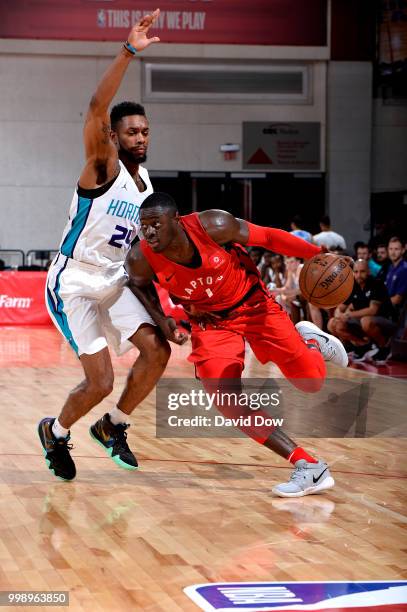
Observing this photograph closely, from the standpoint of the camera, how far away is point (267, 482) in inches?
197

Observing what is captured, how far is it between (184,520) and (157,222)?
4.56ft

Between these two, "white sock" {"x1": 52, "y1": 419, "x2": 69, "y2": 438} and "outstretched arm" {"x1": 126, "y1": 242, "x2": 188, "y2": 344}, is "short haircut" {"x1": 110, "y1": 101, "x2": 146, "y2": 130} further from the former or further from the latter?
"white sock" {"x1": 52, "y1": 419, "x2": 69, "y2": 438}

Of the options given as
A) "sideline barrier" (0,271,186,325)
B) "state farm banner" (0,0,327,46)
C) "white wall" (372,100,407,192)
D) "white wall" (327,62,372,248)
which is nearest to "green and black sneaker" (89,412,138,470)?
"sideline barrier" (0,271,186,325)

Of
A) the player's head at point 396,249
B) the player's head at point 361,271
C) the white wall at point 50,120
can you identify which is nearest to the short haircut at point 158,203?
the player's head at point 361,271

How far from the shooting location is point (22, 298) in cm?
1570

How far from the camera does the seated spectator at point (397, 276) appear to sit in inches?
421

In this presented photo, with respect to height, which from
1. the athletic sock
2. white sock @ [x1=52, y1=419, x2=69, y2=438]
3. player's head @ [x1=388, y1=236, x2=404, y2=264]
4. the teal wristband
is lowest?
the athletic sock

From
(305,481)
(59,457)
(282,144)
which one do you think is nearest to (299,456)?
(305,481)

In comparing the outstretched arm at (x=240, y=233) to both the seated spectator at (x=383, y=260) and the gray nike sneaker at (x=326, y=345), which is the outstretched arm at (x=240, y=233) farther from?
the seated spectator at (x=383, y=260)

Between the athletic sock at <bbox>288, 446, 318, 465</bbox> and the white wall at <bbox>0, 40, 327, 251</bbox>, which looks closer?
the athletic sock at <bbox>288, 446, 318, 465</bbox>

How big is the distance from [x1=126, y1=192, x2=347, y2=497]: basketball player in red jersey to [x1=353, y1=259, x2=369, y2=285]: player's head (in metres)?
5.30

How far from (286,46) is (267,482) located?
15857mm

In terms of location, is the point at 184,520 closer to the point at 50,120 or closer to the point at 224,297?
the point at 224,297

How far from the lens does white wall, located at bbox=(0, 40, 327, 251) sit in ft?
62.2
